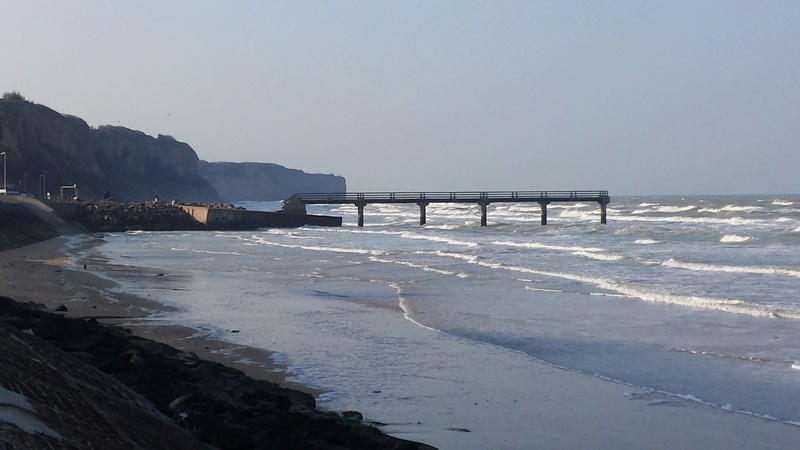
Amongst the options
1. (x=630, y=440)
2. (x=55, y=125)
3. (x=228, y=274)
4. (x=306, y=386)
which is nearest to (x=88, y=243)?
(x=228, y=274)

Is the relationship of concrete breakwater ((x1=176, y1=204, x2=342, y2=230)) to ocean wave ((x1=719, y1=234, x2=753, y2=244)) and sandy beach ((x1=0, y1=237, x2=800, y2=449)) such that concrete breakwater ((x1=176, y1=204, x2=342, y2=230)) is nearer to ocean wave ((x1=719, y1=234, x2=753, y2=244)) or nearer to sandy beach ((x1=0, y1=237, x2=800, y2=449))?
ocean wave ((x1=719, y1=234, x2=753, y2=244))

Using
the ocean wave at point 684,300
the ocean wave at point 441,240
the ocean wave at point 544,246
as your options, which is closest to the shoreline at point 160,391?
the ocean wave at point 684,300

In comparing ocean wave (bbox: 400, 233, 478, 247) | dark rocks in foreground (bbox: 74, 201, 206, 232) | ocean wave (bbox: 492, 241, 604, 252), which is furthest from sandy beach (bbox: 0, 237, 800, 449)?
dark rocks in foreground (bbox: 74, 201, 206, 232)

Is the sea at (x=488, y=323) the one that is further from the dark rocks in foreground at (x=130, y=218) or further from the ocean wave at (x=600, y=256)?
the dark rocks in foreground at (x=130, y=218)

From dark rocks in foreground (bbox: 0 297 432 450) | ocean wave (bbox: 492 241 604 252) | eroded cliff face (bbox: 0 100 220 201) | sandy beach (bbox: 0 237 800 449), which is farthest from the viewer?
eroded cliff face (bbox: 0 100 220 201)

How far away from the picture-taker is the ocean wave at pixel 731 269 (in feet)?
73.6

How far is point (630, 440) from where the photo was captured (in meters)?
7.22

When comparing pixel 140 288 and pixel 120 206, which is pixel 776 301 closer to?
pixel 140 288

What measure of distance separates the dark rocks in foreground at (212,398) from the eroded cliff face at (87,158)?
229 feet

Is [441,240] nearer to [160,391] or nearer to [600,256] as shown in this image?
[600,256]

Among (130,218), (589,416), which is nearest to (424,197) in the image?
(130,218)

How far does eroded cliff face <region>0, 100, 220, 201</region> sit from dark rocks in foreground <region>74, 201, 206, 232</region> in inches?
815

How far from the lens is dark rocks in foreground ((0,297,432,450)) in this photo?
6.16 meters

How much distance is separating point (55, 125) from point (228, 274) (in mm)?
81233
